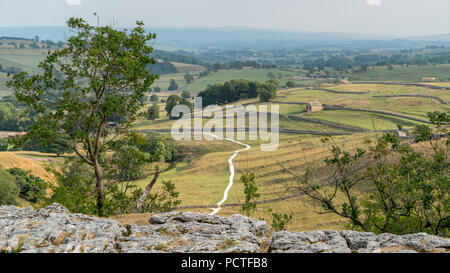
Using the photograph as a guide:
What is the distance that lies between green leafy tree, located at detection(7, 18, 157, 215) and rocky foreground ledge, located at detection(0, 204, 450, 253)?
5428 millimetres

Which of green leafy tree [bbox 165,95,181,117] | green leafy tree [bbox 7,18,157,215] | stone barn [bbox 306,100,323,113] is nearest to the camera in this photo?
green leafy tree [bbox 7,18,157,215]

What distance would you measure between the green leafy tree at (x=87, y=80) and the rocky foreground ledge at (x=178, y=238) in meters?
5.43

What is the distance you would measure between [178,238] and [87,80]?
10.3 metres

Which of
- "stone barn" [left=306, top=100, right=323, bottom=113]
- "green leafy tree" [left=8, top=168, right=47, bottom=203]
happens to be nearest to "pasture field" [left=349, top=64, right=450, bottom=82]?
"stone barn" [left=306, top=100, right=323, bottom=113]

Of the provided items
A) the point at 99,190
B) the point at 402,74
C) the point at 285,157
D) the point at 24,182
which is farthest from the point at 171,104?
the point at 402,74

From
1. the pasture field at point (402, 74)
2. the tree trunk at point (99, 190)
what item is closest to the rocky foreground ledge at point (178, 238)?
the tree trunk at point (99, 190)

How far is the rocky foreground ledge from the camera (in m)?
10.8

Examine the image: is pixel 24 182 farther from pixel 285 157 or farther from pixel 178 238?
pixel 178 238

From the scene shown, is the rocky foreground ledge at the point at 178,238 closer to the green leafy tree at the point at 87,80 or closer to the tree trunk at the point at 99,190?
the tree trunk at the point at 99,190

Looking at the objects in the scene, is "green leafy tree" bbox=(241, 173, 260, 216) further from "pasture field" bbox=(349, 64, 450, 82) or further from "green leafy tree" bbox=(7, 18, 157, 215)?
"pasture field" bbox=(349, 64, 450, 82)

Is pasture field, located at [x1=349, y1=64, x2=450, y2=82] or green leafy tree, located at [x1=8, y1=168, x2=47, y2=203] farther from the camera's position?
pasture field, located at [x1=349, y1=64, x2=450, y2=82]

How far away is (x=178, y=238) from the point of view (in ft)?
40.0
